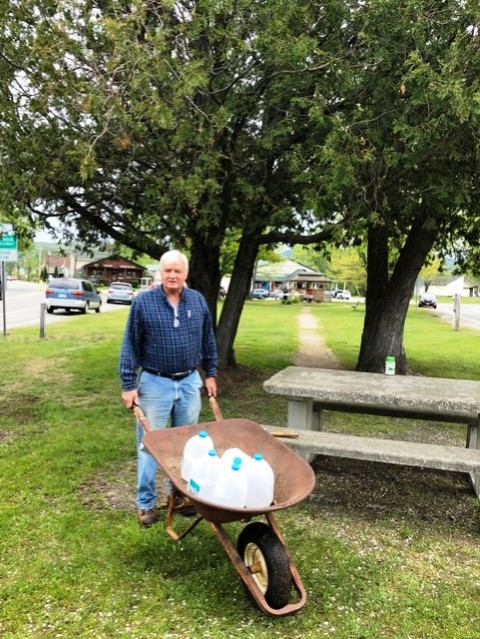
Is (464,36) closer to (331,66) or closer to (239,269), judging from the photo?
(331,66)

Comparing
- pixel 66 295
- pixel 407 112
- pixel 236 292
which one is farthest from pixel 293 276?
pixel 407 112

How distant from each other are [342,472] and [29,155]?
4639 millimetres

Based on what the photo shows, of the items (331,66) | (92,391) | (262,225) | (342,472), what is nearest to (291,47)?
(331,66)

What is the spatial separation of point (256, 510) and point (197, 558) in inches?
43.8

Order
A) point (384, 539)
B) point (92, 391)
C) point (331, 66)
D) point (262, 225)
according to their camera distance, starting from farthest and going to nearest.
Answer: point (92, 391), point (262, 225), point (331, 66), point (384, 539)

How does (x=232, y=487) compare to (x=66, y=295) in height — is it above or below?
above

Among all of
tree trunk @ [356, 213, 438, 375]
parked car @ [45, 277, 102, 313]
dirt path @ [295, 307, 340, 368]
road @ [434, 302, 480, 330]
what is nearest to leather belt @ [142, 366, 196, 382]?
tree trunk @ [356, 213, 438, 375]

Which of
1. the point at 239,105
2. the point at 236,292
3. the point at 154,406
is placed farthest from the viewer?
the point at 236,292

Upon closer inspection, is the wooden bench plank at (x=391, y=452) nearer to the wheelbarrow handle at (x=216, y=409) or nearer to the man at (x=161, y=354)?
the wheelbarrow handle at (x=216, y=409)

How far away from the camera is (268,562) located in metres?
3.05

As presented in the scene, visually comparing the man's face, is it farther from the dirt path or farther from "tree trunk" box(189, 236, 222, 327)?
the dirt path

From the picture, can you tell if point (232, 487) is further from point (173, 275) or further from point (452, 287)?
point (452, 287)

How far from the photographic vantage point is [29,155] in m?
6.17

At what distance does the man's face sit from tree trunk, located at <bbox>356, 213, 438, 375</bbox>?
686 cm
